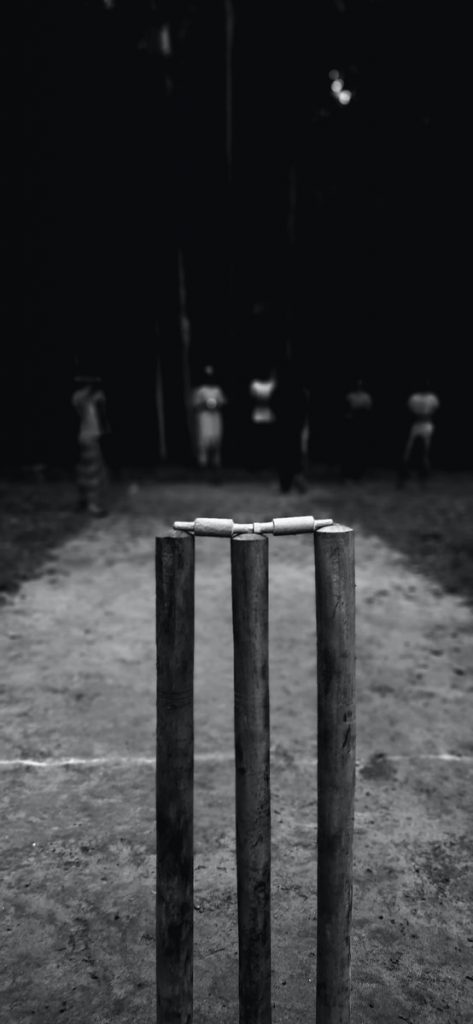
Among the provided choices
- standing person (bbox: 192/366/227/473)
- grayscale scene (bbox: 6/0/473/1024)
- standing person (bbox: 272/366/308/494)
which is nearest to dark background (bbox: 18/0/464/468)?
grayscale scene (bbox: 6/0/473/1024)

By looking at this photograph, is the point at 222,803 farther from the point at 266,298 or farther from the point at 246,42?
the point at 246,42

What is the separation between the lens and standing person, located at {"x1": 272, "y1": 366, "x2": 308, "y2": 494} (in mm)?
11375

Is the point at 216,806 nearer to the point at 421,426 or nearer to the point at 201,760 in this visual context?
the point at 201,760

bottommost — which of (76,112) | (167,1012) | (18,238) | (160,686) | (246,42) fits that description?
(167,1012)

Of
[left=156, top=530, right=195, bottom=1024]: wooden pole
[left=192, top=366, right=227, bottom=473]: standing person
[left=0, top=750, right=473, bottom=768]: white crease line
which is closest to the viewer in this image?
[left=156, top=530, right=195, bottom=1024]: wooden pole

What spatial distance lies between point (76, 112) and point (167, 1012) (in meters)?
18.8

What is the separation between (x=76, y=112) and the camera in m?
17.0

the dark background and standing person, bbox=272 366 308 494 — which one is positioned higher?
the dark background

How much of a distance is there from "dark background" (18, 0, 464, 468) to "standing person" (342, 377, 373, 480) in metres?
4.02

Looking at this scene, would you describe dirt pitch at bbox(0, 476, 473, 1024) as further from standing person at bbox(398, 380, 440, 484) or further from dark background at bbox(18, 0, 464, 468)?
dark background at bbox(18, 0, 464, 468)

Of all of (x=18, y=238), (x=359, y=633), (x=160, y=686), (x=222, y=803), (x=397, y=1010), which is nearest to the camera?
(x=160, y=686)

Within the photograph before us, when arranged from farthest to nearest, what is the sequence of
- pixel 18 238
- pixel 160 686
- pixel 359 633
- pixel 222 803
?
pixel 18 238
pixel 359 633
pixel 222 803
pixel 160 686

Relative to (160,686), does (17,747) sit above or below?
below

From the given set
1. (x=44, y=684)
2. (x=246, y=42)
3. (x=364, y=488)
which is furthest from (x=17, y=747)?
(x=246, y=42)
